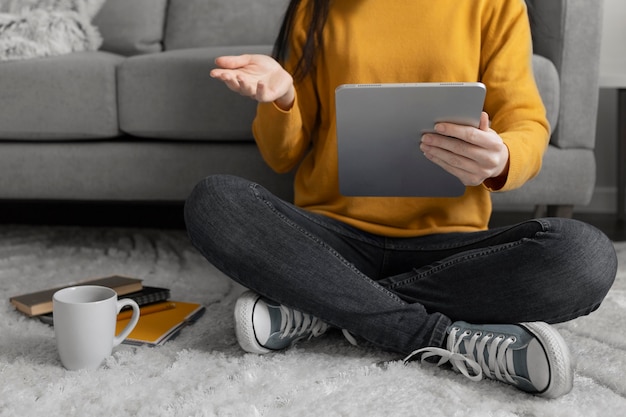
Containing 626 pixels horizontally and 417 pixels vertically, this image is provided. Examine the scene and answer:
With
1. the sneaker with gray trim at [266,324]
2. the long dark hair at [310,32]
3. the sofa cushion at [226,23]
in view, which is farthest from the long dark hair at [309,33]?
the sofa cushion at [226,23]

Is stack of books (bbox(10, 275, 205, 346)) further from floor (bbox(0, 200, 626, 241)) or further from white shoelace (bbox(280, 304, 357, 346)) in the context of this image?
floor (bbox(0, 200, 626, 241))

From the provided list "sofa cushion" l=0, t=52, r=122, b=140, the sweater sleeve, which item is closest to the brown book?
"sofa cushion" l=0, t=52, r=122, b=140

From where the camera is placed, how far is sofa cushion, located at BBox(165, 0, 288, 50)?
1960 millimetres

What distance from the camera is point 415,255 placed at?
3.60 feet

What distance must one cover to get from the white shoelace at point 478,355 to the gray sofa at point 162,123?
23.3 inches

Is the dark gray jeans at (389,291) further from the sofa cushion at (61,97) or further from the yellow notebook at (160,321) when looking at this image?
the sofa cushion at (61,97)

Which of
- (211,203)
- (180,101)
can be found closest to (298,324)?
(211,203)

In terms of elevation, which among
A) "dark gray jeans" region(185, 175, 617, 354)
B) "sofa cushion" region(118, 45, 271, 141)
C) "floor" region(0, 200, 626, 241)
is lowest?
"floor" region(0, 200, 626, 241)

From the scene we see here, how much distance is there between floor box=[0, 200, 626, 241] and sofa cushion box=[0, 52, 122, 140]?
47cm

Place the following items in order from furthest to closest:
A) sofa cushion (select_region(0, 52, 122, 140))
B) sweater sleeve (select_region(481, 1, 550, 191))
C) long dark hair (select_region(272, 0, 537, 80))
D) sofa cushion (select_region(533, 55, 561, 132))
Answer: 1. sofa cushion (select_region(0, 52, 122, 140))
2. sofa cushion (select_region(533, 55, 561, 132))
3. long dark hair (select_region(272, 0, 537, 80))
4. sweater sleeve (select_region(481, 1, 550, 191))

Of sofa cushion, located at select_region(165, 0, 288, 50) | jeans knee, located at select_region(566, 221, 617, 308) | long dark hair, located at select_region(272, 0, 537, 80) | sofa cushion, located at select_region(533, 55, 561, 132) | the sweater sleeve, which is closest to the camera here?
jeans knee, located at select_region(566, 221, 617, 308)

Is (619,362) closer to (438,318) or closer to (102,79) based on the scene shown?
(438,318)

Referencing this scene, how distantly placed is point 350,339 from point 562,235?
341 mm

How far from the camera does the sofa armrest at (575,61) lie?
1.44 metres
